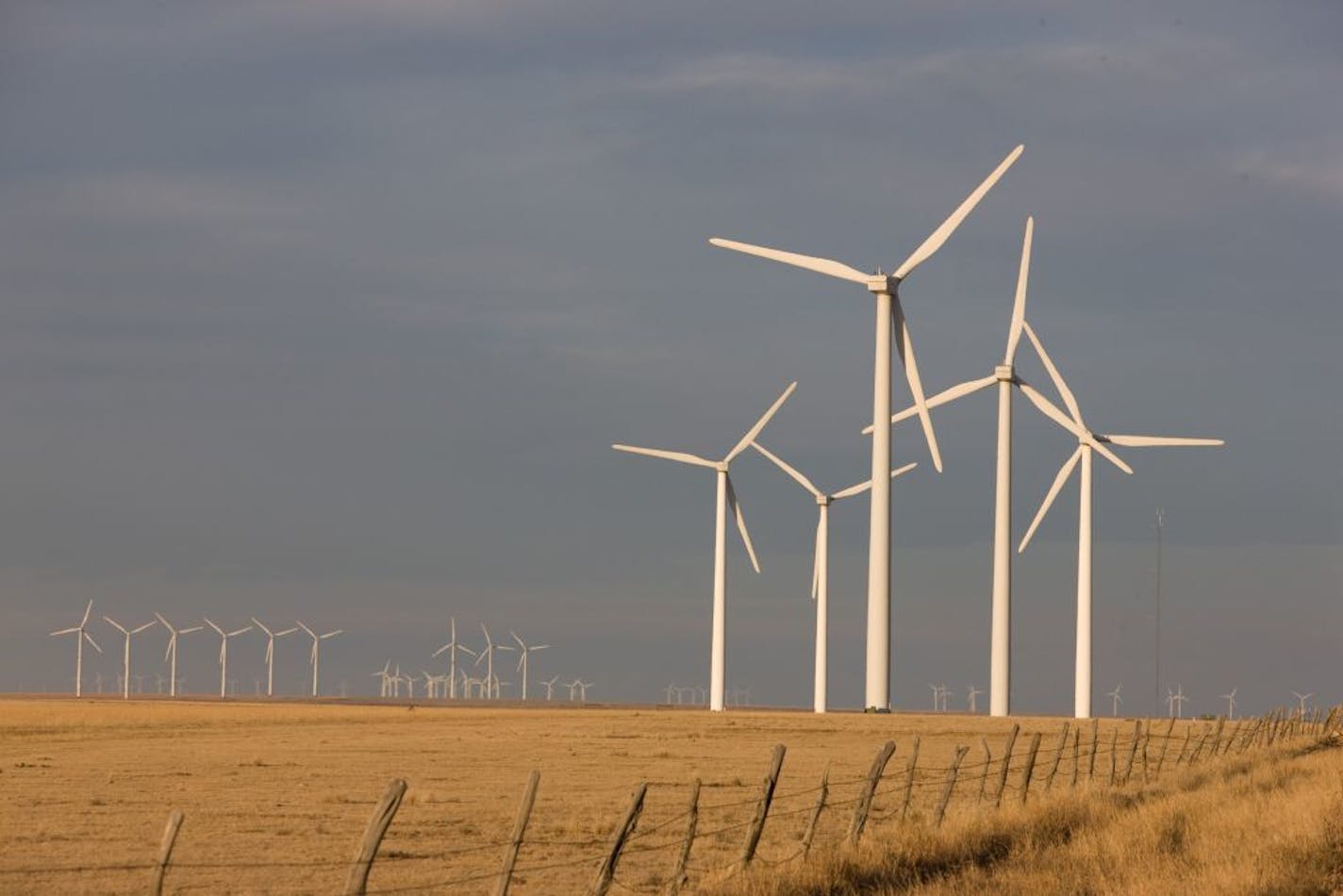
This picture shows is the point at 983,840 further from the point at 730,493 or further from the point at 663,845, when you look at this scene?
the point at 730,493

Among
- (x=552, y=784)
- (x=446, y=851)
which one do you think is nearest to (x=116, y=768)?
(x=552, y=784)

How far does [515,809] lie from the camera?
4138 centimetres

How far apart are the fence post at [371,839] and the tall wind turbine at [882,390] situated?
3058 inches

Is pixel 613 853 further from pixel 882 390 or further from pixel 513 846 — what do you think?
pixel 882 390

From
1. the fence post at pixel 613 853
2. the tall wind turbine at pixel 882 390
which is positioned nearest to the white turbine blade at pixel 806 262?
the tall wind turbine at pixel 882 390

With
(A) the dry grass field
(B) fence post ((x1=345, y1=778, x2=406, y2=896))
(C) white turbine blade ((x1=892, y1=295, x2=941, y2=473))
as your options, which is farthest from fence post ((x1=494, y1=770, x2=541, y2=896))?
(C) white turbine blade ((x1=892, y1=295, x2=941, y2=473))

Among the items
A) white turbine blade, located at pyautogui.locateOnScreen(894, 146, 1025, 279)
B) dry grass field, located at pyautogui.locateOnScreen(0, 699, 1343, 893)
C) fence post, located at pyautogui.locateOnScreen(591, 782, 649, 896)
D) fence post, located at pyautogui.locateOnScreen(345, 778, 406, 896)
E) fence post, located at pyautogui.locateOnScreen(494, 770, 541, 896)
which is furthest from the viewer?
white turbine blade, located at pyautogui.locateOnScreen(894, 146, 1025, 279)

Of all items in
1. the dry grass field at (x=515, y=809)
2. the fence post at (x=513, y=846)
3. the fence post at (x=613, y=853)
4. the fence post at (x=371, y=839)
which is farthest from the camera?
the dry grass field at (x=515, y=809)

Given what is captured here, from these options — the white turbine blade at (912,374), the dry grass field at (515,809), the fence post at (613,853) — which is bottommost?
the dry grass field at (515,809)

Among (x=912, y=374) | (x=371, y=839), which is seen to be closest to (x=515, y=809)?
(x=371, y=839)

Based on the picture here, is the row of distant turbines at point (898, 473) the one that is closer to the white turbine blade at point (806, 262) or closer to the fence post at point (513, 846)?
the white turbine blade at point (806, 262)

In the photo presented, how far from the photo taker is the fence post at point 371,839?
16828 millimetres

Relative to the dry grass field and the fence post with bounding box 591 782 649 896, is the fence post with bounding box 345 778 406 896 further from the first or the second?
the dry grass field

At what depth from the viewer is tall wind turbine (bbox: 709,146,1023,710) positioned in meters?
96.8
